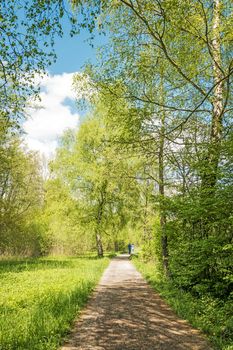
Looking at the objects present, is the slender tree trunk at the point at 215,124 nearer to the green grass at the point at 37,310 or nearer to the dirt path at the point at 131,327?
the dirt path at the point at 131,327

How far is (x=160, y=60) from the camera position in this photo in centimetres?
1001

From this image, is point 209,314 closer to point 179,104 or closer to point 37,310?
point 37,310

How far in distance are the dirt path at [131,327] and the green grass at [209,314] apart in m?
0.20

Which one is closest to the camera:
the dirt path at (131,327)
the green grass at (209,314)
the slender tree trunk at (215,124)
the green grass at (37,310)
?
the green grass at (37,310)

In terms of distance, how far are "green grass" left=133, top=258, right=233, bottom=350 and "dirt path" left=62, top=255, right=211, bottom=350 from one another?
0.20m

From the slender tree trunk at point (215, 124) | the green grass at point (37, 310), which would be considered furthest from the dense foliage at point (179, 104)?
the green grass at point (37, 310)

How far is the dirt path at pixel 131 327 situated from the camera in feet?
21.4

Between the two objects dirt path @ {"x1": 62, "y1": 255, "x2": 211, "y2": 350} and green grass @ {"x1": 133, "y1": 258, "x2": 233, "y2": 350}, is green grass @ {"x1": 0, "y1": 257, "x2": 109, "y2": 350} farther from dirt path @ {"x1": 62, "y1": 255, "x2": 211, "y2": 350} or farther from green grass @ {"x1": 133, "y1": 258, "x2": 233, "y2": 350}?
green grass @ {"x1": 133, "y1": 258, "x2": 233, "y2": 350}

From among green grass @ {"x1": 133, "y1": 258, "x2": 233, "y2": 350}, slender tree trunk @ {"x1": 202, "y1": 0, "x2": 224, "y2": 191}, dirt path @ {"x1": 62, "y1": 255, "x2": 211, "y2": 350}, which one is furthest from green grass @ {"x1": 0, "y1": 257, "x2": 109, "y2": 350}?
slender tree trunk @ {"x1": 202, "y1": 0, "x2": 224, "y2": 191}

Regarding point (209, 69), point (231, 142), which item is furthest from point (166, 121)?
point (231, 142)

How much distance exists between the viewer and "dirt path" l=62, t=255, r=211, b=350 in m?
6.51

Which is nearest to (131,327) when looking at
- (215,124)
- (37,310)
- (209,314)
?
(209,314)

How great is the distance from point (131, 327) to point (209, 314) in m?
1.85

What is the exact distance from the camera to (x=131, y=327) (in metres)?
7.76
